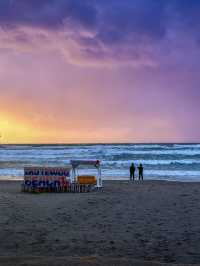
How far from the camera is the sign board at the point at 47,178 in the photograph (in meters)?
20.4

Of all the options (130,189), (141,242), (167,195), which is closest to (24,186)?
(130,189)

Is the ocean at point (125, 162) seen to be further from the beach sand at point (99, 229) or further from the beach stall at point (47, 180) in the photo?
the beach sand at point (99, 229)

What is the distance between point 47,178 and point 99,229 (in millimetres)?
9943

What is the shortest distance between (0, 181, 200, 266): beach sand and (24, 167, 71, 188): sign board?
1986 mm

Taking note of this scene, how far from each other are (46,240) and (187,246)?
3222 millimetres

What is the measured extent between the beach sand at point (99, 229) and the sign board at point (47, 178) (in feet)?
6.52

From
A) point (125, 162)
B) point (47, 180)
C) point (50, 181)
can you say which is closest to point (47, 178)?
point (47, 180)

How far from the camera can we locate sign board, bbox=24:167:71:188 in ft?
66.9

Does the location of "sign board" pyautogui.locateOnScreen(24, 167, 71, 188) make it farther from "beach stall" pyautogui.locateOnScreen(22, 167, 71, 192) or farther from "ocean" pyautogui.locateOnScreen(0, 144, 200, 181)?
"ocean" pyautogui.locateOnScreen(0, 144, 200, 181)

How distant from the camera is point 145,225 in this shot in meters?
11.4

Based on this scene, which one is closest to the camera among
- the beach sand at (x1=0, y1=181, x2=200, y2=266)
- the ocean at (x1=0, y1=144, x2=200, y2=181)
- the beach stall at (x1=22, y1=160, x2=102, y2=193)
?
the beach sand at (x1=0, y1=181, x2=200, y2=266)

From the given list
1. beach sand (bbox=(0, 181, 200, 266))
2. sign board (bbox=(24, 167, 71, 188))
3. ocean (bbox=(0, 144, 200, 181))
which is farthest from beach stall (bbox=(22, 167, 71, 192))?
ocean (bbox=(0, 144, 200, 181))

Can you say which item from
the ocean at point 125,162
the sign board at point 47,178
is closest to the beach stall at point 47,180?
the sign board at point 47,178

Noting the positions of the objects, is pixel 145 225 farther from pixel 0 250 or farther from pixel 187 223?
pixel 0 250
